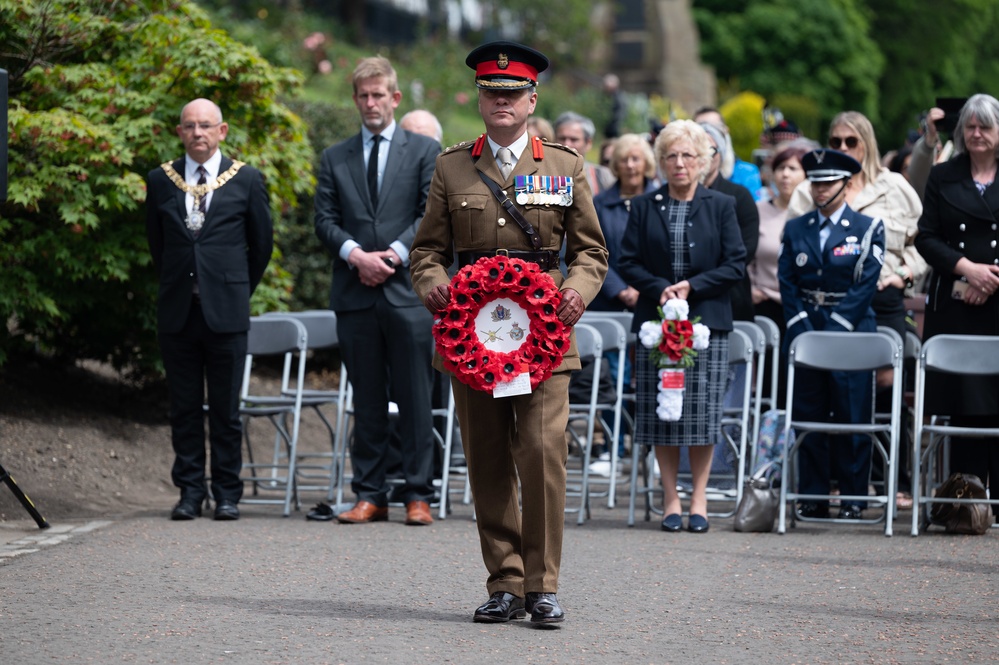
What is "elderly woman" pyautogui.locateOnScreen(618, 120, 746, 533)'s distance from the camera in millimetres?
9453

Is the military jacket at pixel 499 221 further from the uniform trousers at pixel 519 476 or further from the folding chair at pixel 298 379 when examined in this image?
the folding chair at pixel 298 379

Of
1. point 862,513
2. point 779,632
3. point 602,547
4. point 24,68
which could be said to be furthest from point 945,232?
point 24,68

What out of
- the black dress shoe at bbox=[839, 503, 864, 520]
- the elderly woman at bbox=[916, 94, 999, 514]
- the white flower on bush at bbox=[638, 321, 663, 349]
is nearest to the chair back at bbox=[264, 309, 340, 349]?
the white flower on bush at bbox=[638, 321, 663, 349]

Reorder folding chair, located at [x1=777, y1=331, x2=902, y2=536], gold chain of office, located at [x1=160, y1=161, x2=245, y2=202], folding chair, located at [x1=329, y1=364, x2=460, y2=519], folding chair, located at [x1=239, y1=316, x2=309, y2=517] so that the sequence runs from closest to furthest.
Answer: folding chair, located at [x1=777, y1=331, x2=902, y2=536] → gold chain of office, located at [x1=160, y1=161, x2=245, y2=202] → folding chair, located at [x1=329, y1=364, x2=460, y2=519] → folding chair, located at [x1=239, y1=316, x2=309, y2=517]

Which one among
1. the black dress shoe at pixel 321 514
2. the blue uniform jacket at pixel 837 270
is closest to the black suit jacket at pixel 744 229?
the blue uniform jacket at pixel 837 270

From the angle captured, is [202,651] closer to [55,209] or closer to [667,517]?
[667,517]

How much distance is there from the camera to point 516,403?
6.65 meters

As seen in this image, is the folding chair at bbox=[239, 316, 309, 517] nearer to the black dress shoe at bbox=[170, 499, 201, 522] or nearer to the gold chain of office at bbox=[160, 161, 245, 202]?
the black dress shoe at bbox=[170, 499, 201, 522]

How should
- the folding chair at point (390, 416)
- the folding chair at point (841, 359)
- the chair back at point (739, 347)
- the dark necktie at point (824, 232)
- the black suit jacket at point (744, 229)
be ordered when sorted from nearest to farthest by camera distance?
the folding chair at point (841, 359) < the folding chair at point (390, 416) < the dark necktie at point (824, 232) < the chair back at point (739, 347) < the black suit jacket at point (744, 229)

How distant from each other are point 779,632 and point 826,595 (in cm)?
91

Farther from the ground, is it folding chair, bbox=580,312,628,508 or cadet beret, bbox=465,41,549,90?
cadet beret, bbox=465,41,549,90

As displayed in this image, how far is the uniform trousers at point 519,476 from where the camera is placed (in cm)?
659

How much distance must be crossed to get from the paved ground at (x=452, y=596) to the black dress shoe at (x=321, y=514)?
145mm

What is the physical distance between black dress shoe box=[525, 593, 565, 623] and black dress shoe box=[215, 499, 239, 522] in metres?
3.47
